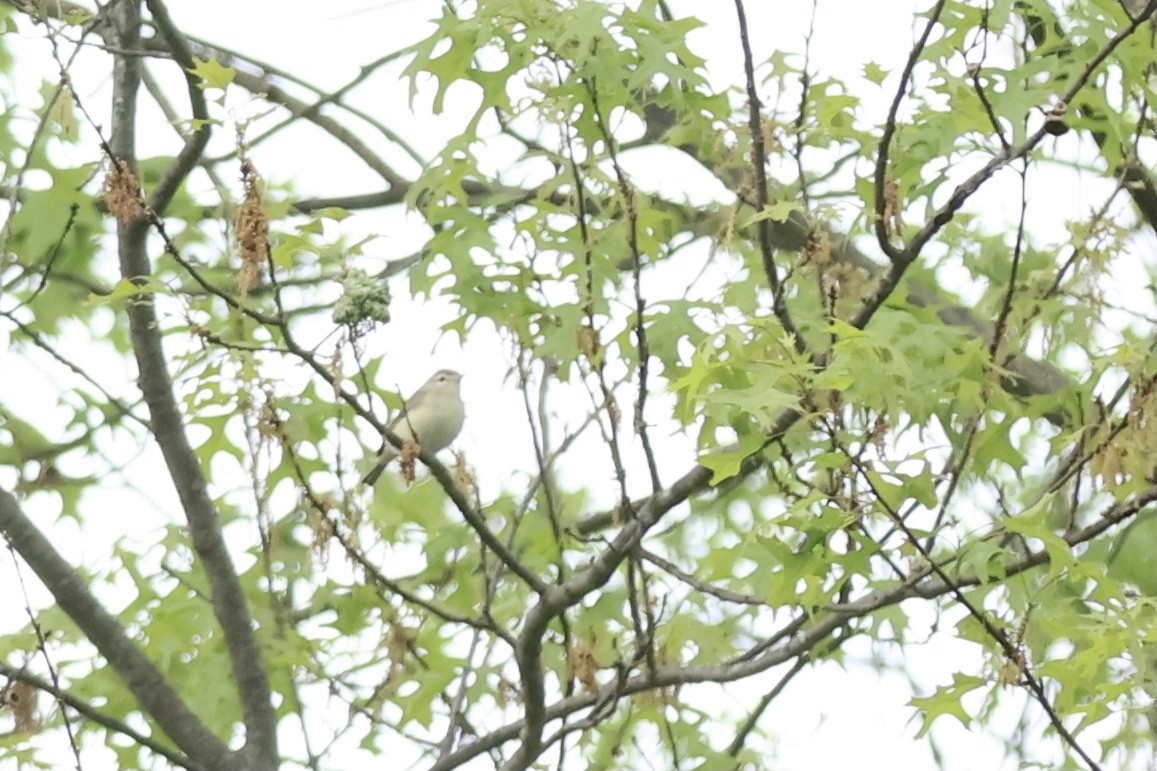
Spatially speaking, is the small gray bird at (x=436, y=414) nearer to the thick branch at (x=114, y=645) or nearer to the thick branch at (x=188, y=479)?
Result: the thick branch at (x=188, y=479)

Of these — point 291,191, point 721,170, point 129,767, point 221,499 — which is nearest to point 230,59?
point 291,191

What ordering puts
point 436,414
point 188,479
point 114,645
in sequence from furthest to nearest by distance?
point 436,414
point 188,479
point 114,645

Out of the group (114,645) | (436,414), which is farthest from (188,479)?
(436,414)

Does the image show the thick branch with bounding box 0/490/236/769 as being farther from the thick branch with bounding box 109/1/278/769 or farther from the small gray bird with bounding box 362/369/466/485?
the small gray bird with bounding box 362/369/466/485

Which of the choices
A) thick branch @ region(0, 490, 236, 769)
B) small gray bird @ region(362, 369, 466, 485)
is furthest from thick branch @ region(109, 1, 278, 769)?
small gray bird @ region(362, 369, 466, 485)

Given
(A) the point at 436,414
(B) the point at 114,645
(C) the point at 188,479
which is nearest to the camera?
(B) the point at 114,645

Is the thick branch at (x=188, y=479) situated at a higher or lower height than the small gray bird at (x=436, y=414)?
lower

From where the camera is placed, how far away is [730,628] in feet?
17.6

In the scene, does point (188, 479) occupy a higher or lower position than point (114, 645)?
higher

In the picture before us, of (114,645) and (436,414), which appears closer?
(114,645)

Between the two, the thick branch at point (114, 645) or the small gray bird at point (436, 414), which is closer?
the thick branch at point (114, 645)

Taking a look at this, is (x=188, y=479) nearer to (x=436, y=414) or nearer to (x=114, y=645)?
(x=114, y=645)

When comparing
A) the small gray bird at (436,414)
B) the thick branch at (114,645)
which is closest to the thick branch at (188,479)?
the thick branch at (114,645)

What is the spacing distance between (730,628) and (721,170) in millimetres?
1574
